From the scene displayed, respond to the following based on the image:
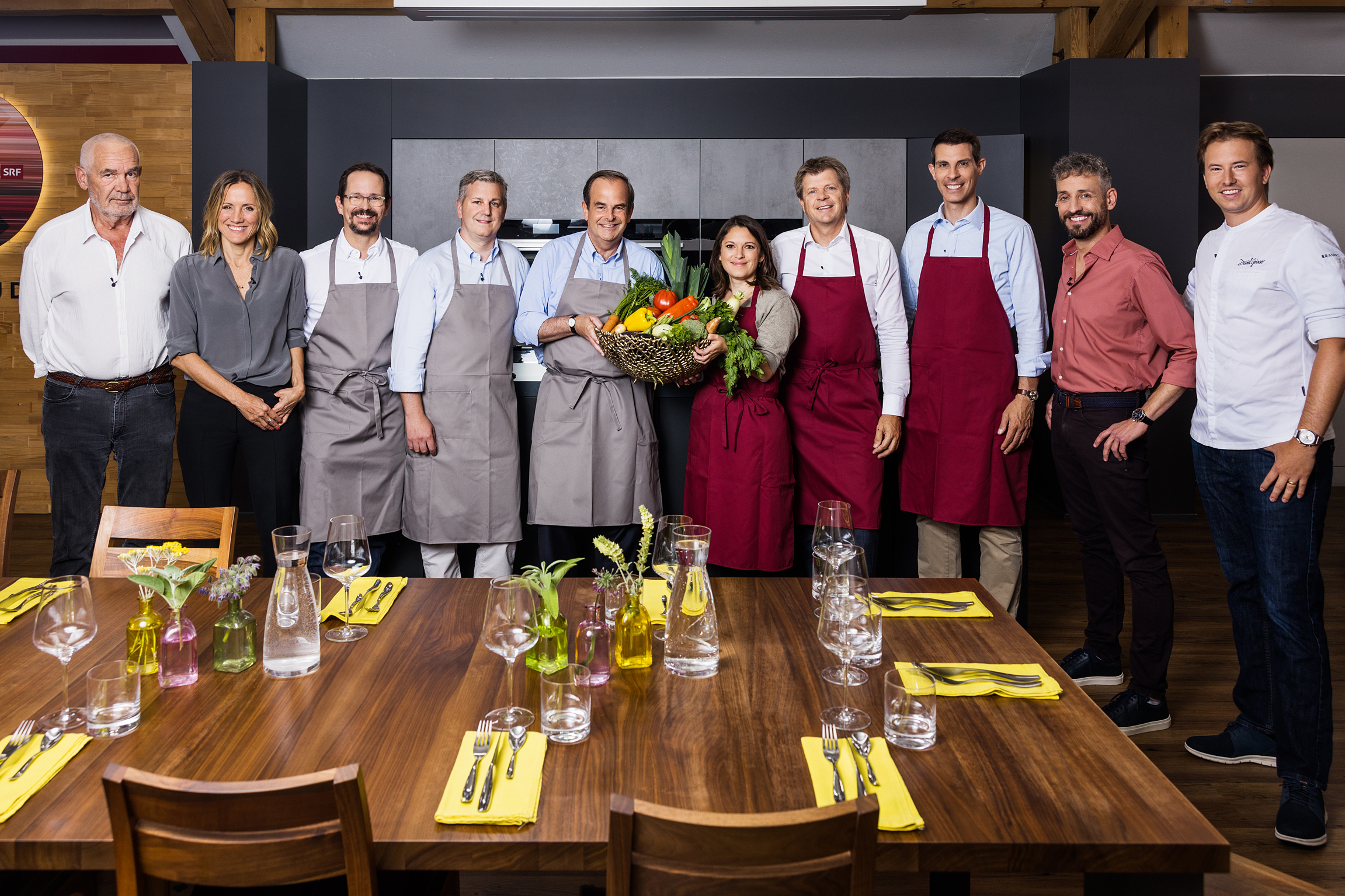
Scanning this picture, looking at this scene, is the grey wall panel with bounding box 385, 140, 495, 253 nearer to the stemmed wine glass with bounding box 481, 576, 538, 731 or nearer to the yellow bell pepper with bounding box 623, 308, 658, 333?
the yellow bell pepper with bounding box 623, 308, 658, 333

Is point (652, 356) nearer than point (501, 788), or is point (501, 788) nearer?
point (501, 788)

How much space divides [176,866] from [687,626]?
77 cm

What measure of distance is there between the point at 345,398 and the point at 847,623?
2.24 metres

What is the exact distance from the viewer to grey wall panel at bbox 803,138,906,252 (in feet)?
19.8

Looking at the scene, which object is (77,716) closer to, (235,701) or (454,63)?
(235,701)

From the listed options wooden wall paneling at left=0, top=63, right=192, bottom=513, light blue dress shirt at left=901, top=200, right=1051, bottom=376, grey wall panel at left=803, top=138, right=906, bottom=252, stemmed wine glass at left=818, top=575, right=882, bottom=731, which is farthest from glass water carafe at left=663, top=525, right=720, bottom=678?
wooden wall paneling at left=0, top=63, right=192, bottom=513

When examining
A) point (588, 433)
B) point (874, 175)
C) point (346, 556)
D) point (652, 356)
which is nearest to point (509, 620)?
point (346, 556)

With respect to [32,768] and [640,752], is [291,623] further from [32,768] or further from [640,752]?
[640,752]

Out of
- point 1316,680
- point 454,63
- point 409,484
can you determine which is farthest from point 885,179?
point 1316,680

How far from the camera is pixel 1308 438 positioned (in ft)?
7.30

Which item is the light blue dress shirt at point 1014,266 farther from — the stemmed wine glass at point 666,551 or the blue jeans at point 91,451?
the blue jeans at point 91,451

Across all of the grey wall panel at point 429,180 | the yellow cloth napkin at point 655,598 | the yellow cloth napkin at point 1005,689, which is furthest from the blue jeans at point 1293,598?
the grey wall panel at point 429,180

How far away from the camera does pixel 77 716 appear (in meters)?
1.36

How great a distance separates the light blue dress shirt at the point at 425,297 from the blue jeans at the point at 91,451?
0.75 metres
